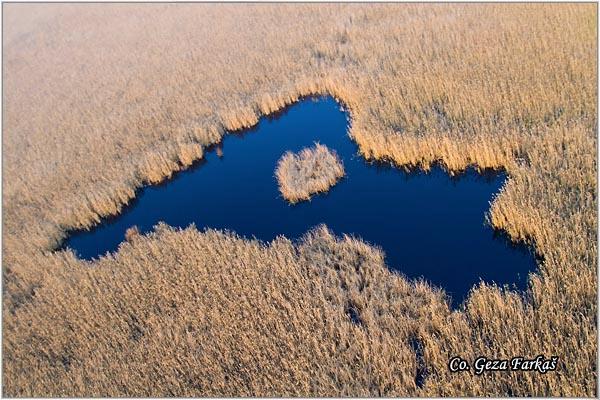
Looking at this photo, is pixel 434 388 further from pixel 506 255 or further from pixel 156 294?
pixel 156 294

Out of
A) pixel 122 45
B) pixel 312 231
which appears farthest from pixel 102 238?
pixel 122 45

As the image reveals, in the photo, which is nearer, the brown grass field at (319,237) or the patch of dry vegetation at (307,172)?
the brown grass field at (319,237)

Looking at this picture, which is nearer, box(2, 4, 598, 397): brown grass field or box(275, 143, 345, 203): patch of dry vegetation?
box(2, 4, 598, 397): brown grass field

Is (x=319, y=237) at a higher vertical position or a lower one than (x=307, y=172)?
lower

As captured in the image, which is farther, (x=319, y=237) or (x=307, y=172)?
(x=307, y=172)
